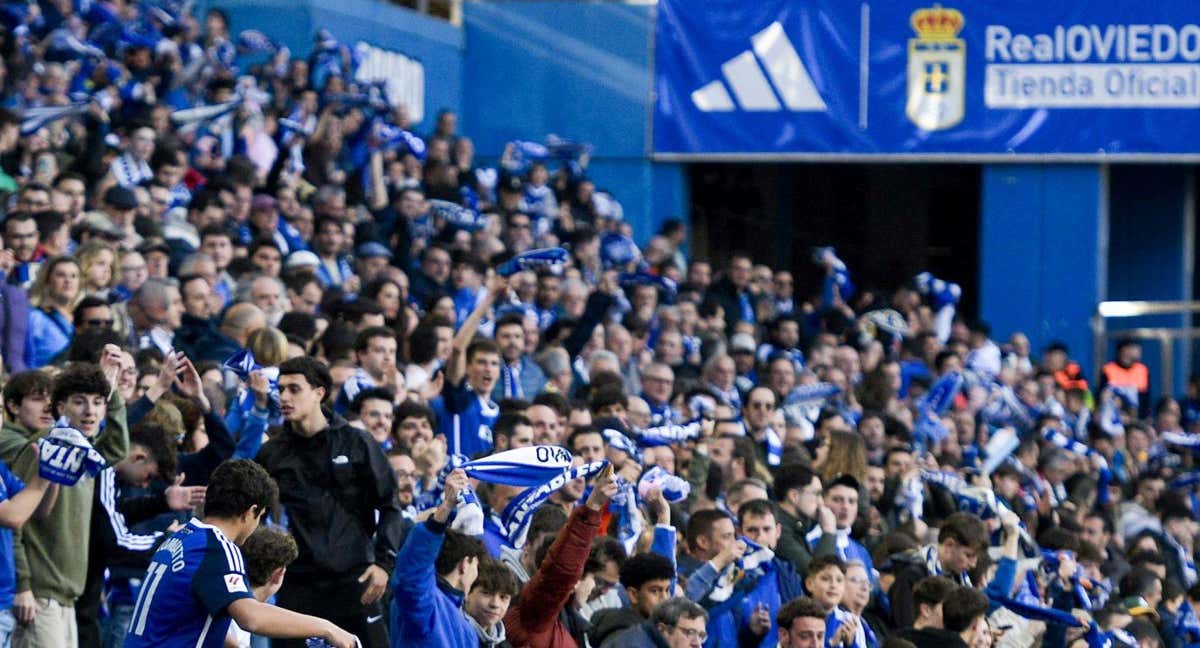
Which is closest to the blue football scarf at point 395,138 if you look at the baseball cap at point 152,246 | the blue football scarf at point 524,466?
the baseball cap at point 152,246

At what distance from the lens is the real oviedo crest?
75.3 ft

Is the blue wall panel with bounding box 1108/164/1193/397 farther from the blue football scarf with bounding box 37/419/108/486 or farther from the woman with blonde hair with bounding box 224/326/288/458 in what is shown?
the blue football scarf with bounding box 37/419/108/486

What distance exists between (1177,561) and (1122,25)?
906cm

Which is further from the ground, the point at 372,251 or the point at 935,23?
the point at 935,23

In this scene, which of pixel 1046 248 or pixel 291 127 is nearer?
pixel 291 127

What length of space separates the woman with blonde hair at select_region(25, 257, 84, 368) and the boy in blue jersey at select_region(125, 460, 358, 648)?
3.89 meters

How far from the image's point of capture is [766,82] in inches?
915

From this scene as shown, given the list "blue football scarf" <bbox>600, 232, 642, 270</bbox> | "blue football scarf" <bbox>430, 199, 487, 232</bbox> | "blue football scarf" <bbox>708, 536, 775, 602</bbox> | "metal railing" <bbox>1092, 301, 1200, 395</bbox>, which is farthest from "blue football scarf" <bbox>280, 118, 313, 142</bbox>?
"metal railing" <bbox>1092, 301, 1200, 395</bbox>

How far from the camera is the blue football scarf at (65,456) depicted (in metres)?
7.16

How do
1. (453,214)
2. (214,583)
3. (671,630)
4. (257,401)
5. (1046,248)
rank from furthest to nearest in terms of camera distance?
(1046,248), (453,214), (257,401), (671,630), (214,583)

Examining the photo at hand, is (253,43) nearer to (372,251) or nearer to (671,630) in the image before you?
(372,251)

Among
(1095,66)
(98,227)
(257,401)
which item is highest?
(1095,66)

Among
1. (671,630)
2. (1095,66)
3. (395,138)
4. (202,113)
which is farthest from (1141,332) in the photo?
(671,630)

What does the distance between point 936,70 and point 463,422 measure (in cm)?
1318
